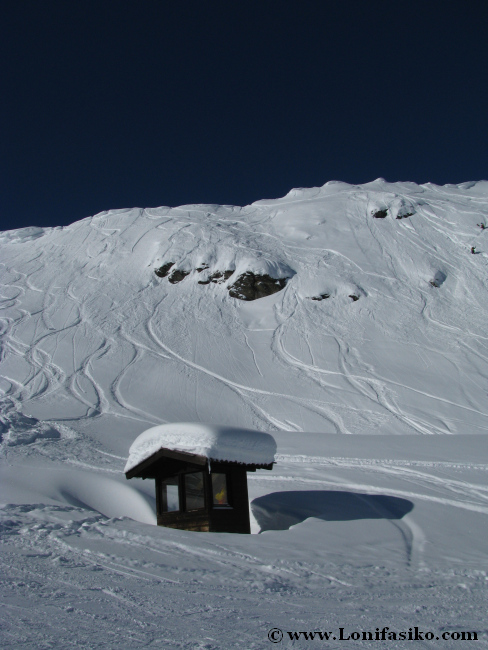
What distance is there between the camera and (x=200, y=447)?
990 centimetres

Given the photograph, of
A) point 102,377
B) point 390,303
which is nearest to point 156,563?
point 102,377

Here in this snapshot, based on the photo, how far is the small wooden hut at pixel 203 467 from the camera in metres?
10.0

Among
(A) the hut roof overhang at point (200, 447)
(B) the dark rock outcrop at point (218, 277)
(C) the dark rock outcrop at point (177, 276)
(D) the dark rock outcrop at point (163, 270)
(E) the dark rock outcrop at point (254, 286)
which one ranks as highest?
(D) the dark rock outcrop at point (163, 270)

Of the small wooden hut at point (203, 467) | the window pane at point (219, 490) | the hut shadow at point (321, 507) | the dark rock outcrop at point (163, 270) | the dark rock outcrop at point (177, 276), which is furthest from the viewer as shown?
the dark rock outcrop at point (163, 270)

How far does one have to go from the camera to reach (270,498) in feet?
40.5

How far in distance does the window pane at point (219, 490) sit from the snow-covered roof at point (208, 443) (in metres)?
0.65

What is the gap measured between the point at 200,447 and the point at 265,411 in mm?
13566

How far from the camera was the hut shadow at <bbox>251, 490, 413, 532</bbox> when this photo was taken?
10.7 metres

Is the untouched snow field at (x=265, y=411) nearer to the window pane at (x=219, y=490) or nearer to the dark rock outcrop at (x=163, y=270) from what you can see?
the dark rock outcrop at (x=163, y=270)

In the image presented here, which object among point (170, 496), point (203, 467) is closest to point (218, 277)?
point (170, 496)

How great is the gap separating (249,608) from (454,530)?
19.1 ft

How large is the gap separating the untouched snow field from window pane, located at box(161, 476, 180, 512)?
20.4 inches

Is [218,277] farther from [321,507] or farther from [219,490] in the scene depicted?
[219,490]

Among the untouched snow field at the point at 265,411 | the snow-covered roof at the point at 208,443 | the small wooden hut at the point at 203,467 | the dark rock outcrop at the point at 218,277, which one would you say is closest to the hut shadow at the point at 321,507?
the untouched snow field at the point at 265,411
